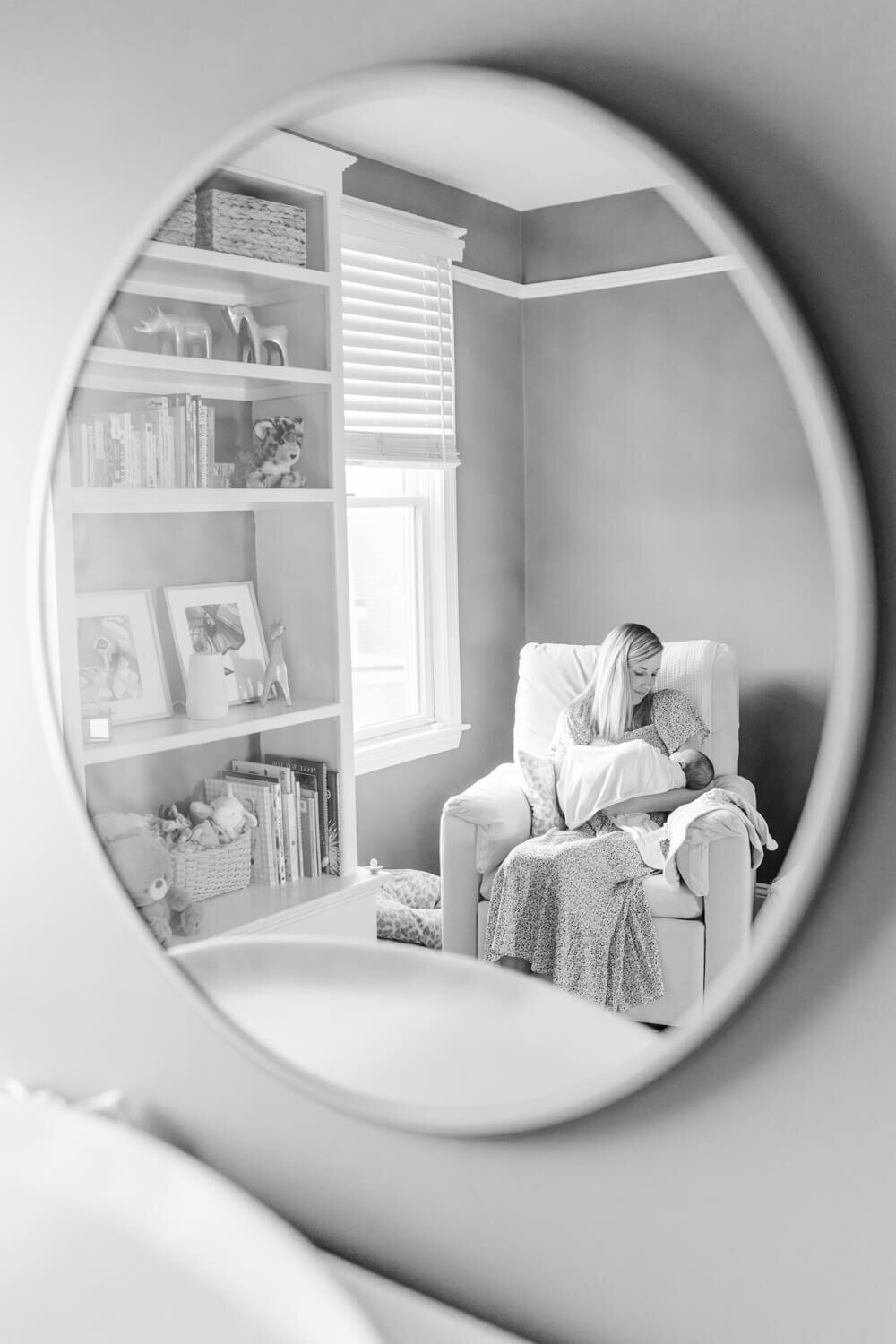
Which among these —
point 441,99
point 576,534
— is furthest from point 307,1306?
point 441,99

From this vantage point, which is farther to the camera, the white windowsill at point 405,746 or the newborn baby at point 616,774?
the white windowsill at point 405,746

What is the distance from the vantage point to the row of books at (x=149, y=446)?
3.98 ft

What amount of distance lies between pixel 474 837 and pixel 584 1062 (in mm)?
216

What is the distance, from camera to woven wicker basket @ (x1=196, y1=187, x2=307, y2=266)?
1.11 m

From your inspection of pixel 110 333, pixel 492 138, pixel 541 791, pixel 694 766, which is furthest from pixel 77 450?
pixel 694 766

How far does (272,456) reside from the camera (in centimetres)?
115

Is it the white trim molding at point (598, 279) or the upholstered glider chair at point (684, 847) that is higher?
the white trim molding at point (598, 279)

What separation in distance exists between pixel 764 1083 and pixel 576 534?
48cm

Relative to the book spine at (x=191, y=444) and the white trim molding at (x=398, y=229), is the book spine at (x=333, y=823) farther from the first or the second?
the white trim molding at (x=398, y=229)

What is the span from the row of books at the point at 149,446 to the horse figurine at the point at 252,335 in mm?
79

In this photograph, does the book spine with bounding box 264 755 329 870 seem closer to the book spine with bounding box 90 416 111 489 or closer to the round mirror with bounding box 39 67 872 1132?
the round mirror with bounding box 39 67 872 1132

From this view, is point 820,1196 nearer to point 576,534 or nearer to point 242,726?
point 576,534

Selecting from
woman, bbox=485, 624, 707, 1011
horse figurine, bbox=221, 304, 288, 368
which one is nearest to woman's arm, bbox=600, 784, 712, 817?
woman, bbox=485, 624, 707, 1011

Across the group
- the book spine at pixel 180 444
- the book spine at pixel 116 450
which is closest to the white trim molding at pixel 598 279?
the book spine at pixel 180 444
